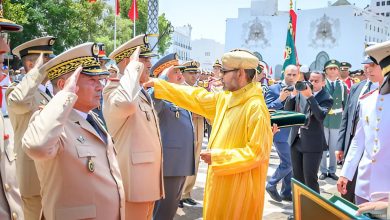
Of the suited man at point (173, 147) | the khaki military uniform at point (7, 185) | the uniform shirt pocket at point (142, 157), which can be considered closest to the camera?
the khaki military uniform at point (7, 185)

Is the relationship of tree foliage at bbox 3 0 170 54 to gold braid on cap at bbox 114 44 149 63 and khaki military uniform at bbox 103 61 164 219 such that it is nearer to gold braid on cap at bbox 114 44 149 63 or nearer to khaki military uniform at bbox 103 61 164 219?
gold braid on cap at bbox 114 44 149 63

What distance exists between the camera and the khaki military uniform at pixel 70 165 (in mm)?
2502

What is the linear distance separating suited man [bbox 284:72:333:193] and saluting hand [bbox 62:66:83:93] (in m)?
3.71

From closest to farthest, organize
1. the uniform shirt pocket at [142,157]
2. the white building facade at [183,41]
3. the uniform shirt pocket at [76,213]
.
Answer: the uniform shirt pocket at [76,213]
the uniform shirt pocket at [142,157]
the white building facade at [183,41]

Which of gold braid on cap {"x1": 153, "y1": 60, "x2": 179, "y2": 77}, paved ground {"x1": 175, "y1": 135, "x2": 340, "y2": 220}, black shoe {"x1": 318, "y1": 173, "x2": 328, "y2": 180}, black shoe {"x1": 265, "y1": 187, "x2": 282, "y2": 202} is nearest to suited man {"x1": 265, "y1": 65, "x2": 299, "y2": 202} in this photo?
black shoe {"x1": 265, "y1": 187, "x2": 282, "y2": 202}

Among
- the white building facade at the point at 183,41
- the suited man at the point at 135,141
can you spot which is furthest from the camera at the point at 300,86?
the white building facade at the point at 183,41

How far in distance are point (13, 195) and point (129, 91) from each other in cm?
135

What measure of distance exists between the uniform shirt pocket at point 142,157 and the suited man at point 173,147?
978 millimetres

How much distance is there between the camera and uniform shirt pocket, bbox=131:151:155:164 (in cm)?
370

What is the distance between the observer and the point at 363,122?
12.0ft

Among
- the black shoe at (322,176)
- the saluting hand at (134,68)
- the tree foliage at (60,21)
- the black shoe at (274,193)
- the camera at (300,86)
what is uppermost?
the tree foliage at (60,21)

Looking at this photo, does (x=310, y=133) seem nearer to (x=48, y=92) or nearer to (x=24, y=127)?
(x=48, y=92)

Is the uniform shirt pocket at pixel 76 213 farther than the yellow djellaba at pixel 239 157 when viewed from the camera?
No

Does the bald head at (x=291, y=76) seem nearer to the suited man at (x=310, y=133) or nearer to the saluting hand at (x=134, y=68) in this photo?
the suited man at (x=310, y=133)
